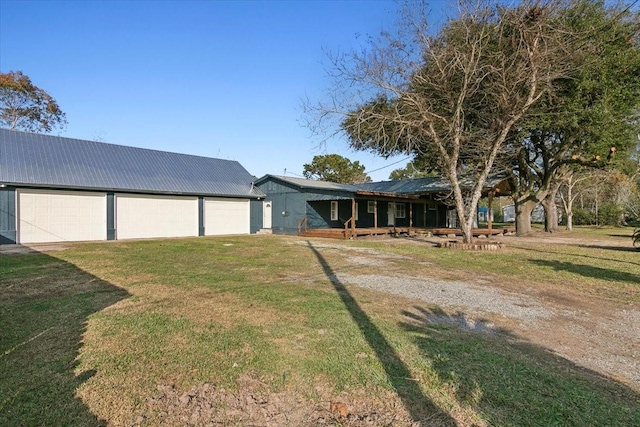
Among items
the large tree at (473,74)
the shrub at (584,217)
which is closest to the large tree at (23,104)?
the large tree at (473,74)

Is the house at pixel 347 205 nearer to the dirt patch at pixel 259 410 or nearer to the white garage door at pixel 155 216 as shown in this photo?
the white garage door at pixel 155 216

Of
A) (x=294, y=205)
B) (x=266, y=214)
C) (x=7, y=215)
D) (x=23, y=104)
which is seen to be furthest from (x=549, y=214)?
(x=23, y=104)

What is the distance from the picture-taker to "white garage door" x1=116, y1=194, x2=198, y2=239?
1755cm

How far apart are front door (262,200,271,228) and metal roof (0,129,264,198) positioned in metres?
0.73

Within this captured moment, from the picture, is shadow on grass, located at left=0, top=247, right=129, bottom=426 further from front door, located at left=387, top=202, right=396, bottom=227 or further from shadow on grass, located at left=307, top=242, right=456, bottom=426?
front door, located at left=387, top=202, right=396, bottom=227

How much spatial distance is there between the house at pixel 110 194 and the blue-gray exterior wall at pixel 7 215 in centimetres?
3

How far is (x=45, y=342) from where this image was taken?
3818 millimetres

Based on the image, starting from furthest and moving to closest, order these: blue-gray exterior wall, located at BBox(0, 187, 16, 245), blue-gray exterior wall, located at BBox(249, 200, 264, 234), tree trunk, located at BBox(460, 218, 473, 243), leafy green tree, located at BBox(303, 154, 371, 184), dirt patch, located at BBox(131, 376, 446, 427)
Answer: leafy green tree, located at BBox(303, 154, 371, 184) < blue-gray exterior wall, located at BBox(249, 200, 264, 234) < blue-gray exterior wall, located at BBox(0, 187, 16, 245) < tree trunk, located at BBox(460, 218, 473, 243) < dirt patch, located at BBox(131, 376, 446, 427)

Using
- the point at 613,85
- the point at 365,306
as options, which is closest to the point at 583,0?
the point at 613,85

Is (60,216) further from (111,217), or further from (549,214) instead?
(549,214)

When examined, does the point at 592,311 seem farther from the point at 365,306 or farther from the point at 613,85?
the point at 613,85

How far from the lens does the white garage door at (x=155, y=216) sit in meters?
17.5

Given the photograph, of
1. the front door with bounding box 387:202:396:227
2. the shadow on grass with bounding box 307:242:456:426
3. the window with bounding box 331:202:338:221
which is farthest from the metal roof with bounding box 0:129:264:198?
the shadow on grass with bounding box 307:242:456:426

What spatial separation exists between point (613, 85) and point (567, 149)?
14.4 feet
